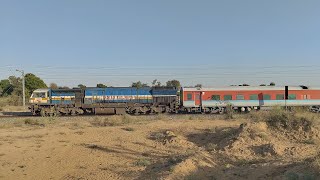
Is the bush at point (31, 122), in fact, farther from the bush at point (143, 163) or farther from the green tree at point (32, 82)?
the green tree at point (32, 82)

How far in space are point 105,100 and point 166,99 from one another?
23.5 ft

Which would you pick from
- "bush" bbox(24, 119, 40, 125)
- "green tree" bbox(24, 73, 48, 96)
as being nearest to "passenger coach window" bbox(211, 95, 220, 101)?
"bush" bbox(24, 119, 40, 125)

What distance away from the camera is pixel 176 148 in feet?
50.4

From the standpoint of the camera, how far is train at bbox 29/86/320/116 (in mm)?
38656

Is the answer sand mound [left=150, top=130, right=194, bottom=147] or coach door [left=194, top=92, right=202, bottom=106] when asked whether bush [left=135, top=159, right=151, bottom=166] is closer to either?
sand mound [left=150, top=130, right=194, bottom=147]

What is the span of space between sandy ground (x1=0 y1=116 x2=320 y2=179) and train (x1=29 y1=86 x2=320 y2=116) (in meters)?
19.0

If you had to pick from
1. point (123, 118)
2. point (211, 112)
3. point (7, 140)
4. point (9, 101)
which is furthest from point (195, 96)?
point (9, 101)

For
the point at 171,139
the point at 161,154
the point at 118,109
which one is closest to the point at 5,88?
the point at 118,109

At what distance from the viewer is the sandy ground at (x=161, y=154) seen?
994cm

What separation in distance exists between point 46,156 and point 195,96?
2584 cm

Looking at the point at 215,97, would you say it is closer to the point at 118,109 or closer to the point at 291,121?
the point at 118,109

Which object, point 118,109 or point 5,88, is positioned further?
point 5,88

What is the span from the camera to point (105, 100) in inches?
1586

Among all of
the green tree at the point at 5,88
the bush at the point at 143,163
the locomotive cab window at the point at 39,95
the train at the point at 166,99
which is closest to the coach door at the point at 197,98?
the train at the point at 166,99
